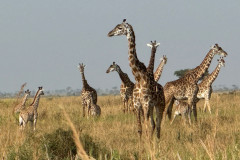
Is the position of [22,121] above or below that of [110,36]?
below

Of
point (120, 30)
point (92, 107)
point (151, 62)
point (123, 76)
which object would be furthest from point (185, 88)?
point (120, 30)

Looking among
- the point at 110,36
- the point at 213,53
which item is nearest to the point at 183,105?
the point at 213,53

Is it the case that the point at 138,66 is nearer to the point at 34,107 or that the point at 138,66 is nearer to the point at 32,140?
the point at 32,140

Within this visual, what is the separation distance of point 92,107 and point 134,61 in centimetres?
844

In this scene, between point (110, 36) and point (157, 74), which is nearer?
point (110, 36)

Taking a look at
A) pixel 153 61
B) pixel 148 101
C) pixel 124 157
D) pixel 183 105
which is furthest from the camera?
pixel 183 105

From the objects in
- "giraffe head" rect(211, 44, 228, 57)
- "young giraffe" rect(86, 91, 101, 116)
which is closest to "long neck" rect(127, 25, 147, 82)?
"giraffe head" rect(211, 44, 228, 57)

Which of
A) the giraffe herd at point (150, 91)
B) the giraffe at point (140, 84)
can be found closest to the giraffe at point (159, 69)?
the giraffe herd at point (150, 91)

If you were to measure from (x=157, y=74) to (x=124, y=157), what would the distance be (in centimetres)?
983

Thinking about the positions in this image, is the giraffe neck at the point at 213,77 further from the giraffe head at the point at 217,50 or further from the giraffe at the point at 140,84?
the giraffe at the point at 140,84

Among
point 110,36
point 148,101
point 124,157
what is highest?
point 110,36

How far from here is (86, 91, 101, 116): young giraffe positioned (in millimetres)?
15883

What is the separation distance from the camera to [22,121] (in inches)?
452

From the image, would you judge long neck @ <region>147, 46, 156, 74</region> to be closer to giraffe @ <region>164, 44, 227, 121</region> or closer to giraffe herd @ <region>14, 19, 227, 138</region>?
giraffe herd @ <region>14, 19, 227, 138</region>
